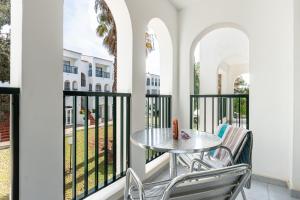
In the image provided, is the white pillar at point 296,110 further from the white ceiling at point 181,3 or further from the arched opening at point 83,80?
the arched opening at point 83,80

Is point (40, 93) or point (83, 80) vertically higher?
point (83, 80)

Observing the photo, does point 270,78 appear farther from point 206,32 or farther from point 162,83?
point 162,83

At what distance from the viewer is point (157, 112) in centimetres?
341

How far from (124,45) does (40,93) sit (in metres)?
1.36

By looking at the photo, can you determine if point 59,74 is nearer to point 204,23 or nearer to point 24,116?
point 24,116

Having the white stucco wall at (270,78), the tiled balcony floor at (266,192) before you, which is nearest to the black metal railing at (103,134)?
the tiled balcony floor at (266,192)

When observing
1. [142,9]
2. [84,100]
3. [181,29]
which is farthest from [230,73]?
[84,100]

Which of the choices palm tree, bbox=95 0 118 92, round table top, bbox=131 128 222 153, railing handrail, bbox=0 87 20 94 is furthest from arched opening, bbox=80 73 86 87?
palm tree, bbox=95 0 118 92

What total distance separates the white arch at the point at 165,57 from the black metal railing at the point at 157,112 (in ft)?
0.74

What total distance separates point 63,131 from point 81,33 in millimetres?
3574

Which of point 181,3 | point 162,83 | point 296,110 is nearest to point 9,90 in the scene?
point 162,83

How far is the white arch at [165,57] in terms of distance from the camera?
140 inches

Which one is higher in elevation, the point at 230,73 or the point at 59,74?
the point at 230,73

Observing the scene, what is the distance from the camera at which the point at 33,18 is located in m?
1.43
